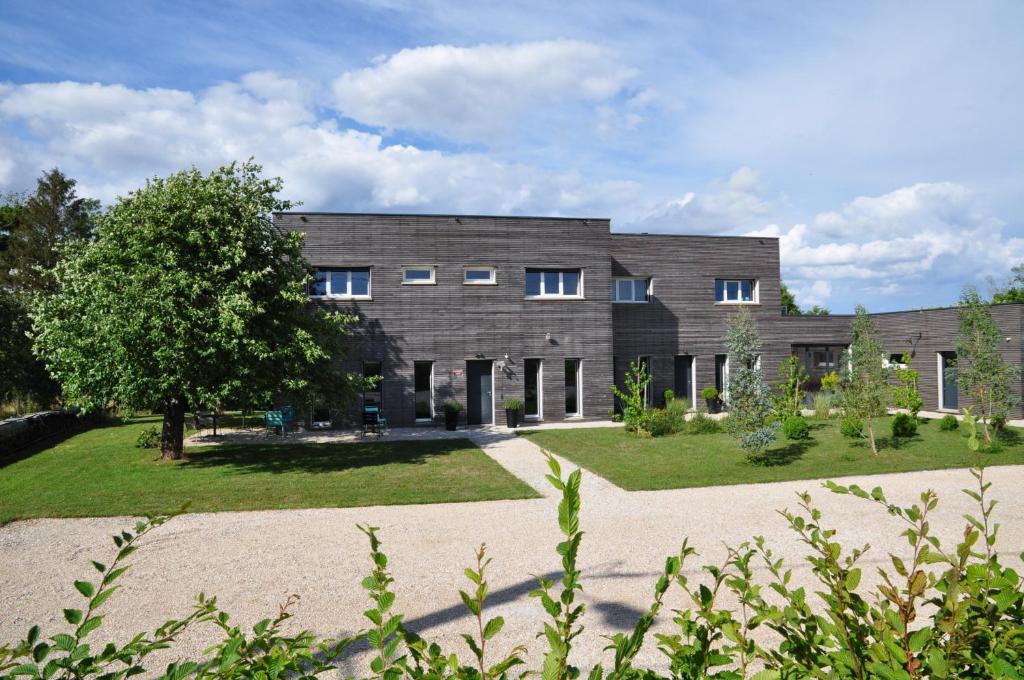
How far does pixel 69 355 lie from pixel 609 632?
501 inches

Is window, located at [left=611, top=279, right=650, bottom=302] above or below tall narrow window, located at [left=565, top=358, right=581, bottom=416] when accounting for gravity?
above

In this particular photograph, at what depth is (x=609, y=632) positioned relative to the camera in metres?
5.54

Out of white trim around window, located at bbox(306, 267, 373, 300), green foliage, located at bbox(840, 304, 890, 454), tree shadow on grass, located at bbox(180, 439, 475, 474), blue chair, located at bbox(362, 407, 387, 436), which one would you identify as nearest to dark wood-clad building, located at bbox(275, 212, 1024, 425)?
white trim around window, located at bbox(306, 267, 373, 300)

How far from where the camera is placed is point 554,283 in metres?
22.8

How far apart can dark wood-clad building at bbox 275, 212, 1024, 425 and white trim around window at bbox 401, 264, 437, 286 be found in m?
0.04

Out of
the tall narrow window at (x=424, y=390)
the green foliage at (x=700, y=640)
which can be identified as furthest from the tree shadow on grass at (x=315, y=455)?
the green foliage at (x=700, y=640)

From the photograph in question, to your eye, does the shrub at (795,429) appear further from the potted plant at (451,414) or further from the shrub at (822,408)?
the potted plant at (451,414)

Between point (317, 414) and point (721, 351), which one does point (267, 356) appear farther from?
point (721, 351)

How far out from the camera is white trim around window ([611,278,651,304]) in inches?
999

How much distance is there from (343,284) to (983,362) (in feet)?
59.7

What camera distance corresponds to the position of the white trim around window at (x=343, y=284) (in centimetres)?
2114


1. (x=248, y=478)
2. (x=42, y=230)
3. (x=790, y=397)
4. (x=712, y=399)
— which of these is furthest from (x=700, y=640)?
(x=42, y=230)

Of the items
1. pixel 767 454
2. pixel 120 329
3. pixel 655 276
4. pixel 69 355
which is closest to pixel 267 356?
pixel 120 329

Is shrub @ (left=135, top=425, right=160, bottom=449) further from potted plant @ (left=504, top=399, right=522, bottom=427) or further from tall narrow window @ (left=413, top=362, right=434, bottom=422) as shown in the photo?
potted plant @ (left=504, top=399, right=522, bottom=427)
